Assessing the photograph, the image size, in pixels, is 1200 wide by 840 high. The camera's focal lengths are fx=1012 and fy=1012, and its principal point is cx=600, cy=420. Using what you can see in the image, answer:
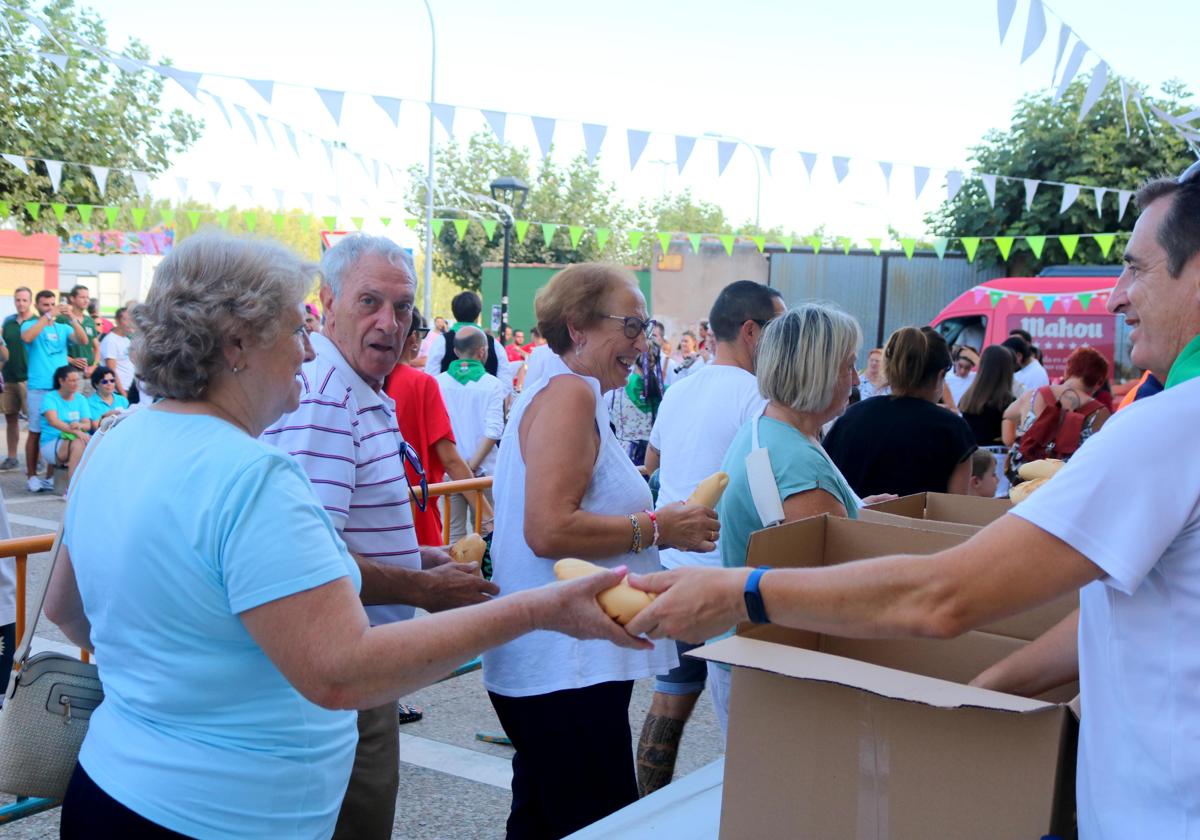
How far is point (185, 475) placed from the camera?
1.49 metres

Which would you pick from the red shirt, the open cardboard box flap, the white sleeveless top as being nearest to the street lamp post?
the red shirt

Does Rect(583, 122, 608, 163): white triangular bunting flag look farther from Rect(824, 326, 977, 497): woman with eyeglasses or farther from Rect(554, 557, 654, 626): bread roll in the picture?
Rect(554, 557, 654, 626): bread roll

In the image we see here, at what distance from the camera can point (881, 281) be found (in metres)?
22.8

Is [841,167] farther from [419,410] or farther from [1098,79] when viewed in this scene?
[419,410]

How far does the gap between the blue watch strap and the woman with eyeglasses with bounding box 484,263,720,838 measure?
935 millimetres

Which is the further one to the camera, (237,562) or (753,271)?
(753,271)

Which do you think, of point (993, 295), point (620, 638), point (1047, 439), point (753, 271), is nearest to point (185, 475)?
point (620, 638)

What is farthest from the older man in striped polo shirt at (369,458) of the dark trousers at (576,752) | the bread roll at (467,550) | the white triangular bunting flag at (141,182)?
the white triangular bunting flag at (141,182)

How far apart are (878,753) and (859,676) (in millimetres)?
122

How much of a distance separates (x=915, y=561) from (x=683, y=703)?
234 cm

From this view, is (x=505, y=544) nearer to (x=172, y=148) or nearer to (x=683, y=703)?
(x=683, y=703)

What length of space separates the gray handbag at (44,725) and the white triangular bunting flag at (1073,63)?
23.8 feet

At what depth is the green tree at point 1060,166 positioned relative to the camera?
23.2 m

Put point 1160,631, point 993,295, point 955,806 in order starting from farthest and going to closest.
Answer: point 993,295 < point 955,806 < point 1160,631
